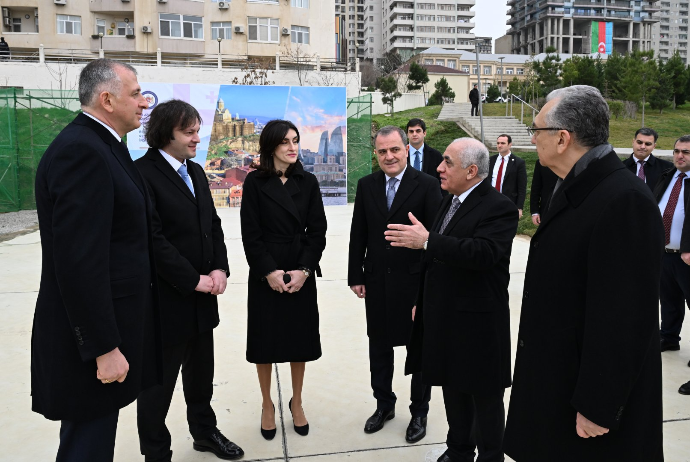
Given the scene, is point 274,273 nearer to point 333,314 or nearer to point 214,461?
point 214,461

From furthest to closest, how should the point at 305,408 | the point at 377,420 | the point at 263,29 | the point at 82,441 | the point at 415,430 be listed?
the point at 263,29, the point at 305,408, the point at 377,420, the point at 415,430, the point at 82,441

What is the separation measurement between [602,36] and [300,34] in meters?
84.8

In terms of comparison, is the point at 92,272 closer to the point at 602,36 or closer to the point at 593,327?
the point at 593,327

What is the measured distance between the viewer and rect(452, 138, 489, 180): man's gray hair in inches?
119

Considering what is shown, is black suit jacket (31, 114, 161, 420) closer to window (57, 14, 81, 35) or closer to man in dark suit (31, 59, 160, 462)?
man in dark suit (31, 59, 160, 462)

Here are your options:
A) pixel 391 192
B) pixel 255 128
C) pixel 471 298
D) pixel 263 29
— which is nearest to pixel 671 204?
pixel 391 192

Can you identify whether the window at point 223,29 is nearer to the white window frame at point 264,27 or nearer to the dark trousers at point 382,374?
the white window frame at point 264,27

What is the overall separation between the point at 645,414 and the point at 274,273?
216 centimetres

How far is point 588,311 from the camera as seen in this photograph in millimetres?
1914

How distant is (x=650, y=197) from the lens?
1880 mm

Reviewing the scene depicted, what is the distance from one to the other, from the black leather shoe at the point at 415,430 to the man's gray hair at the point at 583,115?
2217 mm

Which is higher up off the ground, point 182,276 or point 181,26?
point 181,26

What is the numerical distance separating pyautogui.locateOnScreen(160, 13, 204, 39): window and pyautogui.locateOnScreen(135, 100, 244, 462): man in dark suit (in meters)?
41.0

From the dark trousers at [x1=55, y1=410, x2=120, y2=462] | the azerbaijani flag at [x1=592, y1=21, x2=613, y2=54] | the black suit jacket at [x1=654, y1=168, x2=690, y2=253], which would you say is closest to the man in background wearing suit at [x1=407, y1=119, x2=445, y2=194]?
the black suit jacket at [x1=654, y1=168, x2=690, y2=253]
